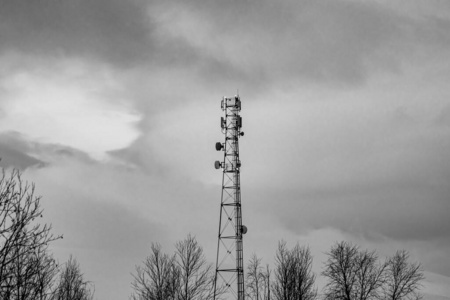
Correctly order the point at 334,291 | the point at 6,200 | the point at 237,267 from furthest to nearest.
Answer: the point at 334,291, the point at 237,267, the point at 6,200

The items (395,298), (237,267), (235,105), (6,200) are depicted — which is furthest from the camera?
(395,298)

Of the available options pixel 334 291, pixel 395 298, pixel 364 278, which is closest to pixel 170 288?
pixel 334 291

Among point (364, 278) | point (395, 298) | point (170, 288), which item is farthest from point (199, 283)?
point (395, 298)

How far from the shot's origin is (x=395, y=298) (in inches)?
1901

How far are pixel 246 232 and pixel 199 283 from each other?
15.7 feet

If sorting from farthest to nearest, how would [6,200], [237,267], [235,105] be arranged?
[235,105] → [237,267] → [6,200]

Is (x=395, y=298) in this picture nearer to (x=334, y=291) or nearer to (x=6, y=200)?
(x=334, y=291)

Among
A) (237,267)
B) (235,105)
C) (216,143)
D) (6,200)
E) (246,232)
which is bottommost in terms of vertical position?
(6,200)

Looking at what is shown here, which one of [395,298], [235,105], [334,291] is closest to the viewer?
[235,105]

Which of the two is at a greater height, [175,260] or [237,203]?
[237,203]

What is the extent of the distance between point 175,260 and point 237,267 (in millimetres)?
5438

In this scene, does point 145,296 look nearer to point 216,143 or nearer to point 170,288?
point 170,288

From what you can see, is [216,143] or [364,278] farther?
[364,278]

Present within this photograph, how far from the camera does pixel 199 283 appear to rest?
33562mm
